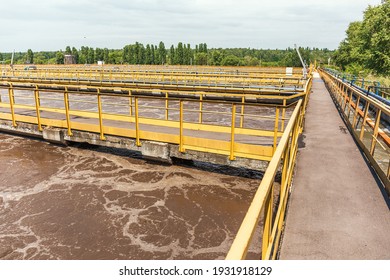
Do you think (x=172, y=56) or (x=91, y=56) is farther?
(x=91, y=56)

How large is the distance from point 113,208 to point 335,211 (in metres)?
5.14

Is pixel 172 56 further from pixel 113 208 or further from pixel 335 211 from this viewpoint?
pixel 335 211

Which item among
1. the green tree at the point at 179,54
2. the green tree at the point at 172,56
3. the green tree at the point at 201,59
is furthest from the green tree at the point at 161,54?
the green tree at the point at 201,59

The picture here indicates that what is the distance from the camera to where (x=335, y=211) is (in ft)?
12.9

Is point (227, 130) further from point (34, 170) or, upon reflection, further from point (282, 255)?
point (34, 170)

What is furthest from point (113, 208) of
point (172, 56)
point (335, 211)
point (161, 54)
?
point (161, 54)

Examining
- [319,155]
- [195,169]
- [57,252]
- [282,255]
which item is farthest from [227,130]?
[282,255]

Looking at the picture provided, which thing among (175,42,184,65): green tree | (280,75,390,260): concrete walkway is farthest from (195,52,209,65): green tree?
(280,75,390,260): concrete walkway

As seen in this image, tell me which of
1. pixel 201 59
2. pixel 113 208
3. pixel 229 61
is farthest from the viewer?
pixel 201 59

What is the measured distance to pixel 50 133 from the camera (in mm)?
10477

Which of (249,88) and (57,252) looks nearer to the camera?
(57,252)

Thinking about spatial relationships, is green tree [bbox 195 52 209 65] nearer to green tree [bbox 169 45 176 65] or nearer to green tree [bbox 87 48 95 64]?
green tree [bbox 169 45 176 65]

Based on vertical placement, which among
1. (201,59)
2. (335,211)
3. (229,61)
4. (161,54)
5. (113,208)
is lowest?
(113,208)

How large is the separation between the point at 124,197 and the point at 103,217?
1.04 metres
